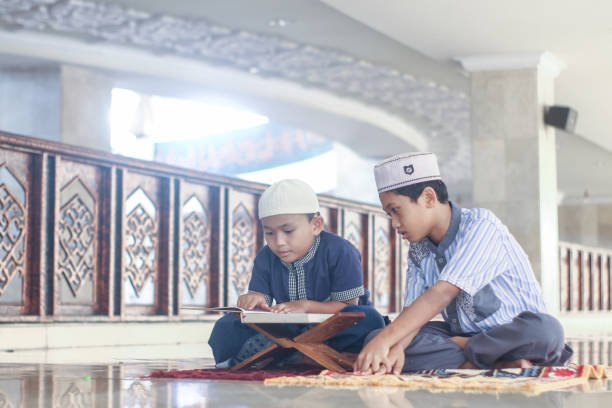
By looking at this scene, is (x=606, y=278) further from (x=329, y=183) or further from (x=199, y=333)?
(x=199, y=333)

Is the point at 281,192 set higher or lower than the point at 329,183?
lower

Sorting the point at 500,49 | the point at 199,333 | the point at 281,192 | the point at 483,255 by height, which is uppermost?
the point at 500,49

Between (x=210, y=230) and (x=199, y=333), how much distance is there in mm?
865

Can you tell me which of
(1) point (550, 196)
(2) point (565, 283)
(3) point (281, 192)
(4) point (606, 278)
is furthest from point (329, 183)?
(3) point (281, 192)

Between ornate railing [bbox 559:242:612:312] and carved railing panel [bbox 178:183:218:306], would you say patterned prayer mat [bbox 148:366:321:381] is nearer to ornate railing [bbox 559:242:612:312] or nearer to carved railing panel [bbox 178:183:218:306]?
carved railing panel [bbox 178:183:218:306]

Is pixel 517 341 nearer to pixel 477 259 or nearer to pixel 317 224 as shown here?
pixel 477 259

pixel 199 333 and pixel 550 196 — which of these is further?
pixel 550 196

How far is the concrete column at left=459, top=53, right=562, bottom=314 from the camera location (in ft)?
30.5

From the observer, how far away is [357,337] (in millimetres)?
3348

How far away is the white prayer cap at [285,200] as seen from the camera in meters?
3.33

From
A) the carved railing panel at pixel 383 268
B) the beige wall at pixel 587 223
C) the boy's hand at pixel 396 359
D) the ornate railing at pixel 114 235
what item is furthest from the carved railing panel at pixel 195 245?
the beige wall at pixel 587 223

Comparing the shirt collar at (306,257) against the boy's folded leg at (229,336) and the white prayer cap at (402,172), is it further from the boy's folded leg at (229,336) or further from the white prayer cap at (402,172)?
the white prayer cap at (402,172)

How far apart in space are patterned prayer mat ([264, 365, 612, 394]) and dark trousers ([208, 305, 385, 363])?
50cm

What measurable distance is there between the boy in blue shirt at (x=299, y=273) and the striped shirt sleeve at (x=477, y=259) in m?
0.57
